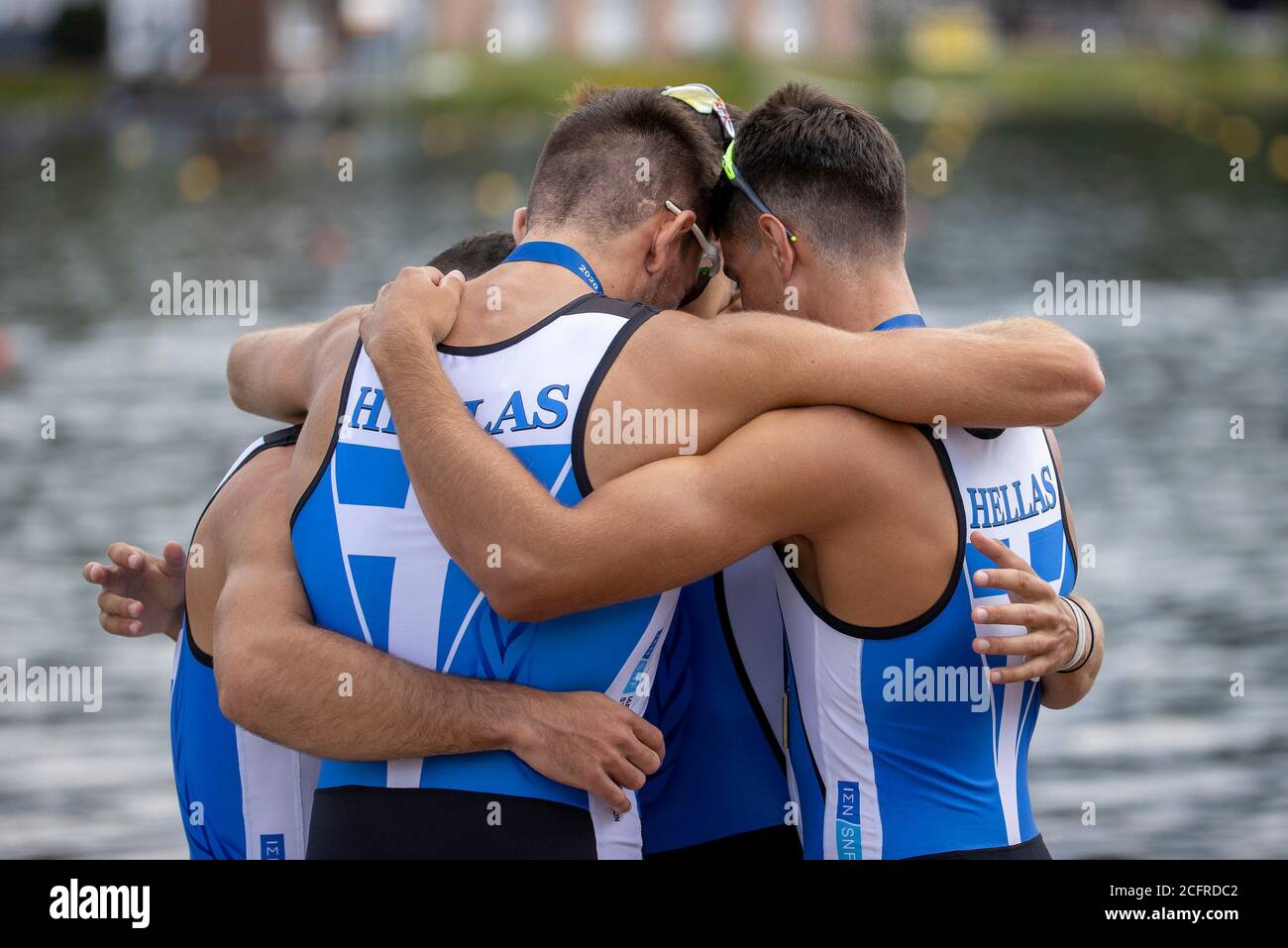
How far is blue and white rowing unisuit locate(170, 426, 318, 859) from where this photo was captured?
363cm

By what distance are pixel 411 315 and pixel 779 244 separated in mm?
826

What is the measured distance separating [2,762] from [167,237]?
2685 centimetres

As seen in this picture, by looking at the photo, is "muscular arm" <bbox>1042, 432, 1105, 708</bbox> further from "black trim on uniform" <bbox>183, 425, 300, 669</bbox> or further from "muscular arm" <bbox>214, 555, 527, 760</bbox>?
"black trim on uniform" <bbox>183, 425, 300, 669</bbox>

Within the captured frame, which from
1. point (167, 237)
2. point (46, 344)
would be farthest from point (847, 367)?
point (167, 237)

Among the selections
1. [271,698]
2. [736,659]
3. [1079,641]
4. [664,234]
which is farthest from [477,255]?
[1079,641]

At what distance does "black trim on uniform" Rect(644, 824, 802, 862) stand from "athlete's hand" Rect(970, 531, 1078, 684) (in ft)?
2.45

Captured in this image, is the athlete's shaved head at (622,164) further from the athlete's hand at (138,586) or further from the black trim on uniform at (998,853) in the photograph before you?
the black trim on uniform at (998,853)

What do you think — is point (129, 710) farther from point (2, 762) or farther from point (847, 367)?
point (847, 367)

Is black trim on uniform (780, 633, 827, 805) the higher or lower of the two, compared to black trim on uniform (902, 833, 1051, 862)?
higher

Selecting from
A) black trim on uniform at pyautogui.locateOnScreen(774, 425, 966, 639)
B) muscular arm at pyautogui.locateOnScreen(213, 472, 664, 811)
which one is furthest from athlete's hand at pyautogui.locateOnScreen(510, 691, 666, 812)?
black trim on uniform at pyautogui.locateOnScreen(774, 425, 966, 639)

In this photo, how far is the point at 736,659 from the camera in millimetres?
3578

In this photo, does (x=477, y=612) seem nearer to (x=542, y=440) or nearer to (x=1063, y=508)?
(x=542, y=440)
